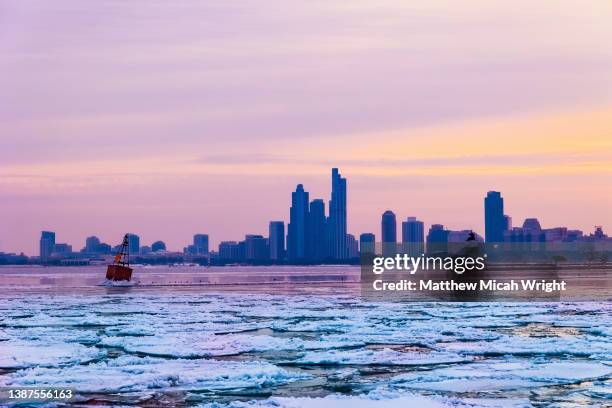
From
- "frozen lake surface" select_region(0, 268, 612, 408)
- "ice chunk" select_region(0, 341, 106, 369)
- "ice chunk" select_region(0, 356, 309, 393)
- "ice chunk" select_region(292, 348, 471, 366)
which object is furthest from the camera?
"ice chunk" select_region(292, 348, 471, 366)

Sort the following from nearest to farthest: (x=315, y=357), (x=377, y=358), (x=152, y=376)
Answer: (x=152, y=376), (x=377, y=358), (x=315, y=357)

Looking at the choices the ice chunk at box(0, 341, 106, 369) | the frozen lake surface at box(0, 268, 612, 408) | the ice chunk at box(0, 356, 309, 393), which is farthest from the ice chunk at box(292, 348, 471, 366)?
the ice chunk at box(0, 341, 106, 369)

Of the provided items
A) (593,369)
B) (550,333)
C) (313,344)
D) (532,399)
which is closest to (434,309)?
(550,333)

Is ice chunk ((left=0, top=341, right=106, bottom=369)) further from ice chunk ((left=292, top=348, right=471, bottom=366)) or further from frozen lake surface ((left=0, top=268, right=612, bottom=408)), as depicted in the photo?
ice chunk ((left=292, top=348, right=471, bottom=366))

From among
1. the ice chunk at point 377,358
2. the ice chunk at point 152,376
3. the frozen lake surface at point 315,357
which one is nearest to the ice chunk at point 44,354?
the frozen lake surface at point 315,357

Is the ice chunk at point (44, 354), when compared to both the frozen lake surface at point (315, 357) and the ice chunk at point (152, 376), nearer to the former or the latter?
the frozen lake surface at point (315, 357)

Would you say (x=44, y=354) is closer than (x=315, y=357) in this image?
No

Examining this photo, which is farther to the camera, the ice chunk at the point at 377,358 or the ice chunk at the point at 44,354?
the ice chunk at the point at 377,358

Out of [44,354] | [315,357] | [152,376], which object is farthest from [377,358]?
[44,354]

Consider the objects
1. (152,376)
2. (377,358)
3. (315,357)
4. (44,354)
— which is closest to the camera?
(152,376)

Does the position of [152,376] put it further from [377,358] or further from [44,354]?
[377,358]
